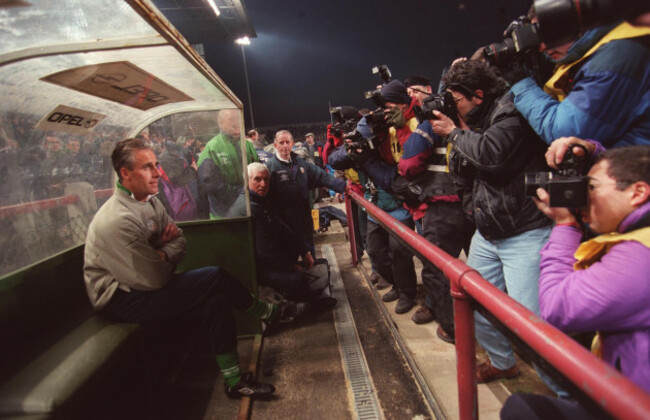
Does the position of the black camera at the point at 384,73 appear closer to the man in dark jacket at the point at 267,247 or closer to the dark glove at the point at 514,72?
the dark glove at the point at 514,72

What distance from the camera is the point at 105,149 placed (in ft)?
9.38

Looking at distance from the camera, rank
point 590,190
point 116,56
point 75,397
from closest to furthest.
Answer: point 590,190 < point 75,397 < point 116,56

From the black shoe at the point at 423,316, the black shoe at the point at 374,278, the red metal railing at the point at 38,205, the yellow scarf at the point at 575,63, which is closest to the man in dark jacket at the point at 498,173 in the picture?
the yellow scarf at the point at 575,63

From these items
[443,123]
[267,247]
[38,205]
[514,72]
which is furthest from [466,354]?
[38,205]

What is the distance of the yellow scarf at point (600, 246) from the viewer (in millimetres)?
822

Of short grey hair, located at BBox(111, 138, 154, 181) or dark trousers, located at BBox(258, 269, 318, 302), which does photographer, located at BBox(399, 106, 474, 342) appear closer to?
dark trousers, located at BBox(258, 269, 318, 302)

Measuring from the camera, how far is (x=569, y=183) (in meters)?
0.97

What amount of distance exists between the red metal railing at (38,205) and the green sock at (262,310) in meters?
1.73

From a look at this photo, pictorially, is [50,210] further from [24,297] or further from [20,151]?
[24,297]

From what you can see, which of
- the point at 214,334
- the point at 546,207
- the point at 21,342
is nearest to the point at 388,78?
the point at 546,207

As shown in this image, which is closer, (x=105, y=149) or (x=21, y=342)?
(x=21, y=342)

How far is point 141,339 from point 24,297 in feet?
2.53

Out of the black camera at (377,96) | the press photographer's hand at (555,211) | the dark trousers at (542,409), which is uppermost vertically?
the black camera at (377,96)

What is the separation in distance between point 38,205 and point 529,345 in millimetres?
3085
